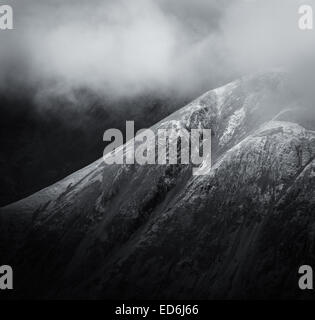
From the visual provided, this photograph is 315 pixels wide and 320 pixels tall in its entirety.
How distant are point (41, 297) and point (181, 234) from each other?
177ft

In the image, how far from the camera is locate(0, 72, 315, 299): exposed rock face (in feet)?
500

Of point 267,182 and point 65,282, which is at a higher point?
point 267,182

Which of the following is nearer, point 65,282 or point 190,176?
point 65,282

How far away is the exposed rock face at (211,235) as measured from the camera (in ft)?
500

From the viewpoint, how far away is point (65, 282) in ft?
594

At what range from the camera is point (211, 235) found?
169500mm

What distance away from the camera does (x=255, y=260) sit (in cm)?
15200
